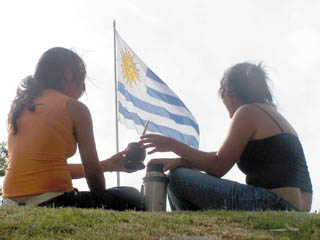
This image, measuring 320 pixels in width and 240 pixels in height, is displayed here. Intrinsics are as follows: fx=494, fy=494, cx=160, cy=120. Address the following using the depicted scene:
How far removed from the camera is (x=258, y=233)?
112 inches

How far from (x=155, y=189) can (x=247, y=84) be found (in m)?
1.17

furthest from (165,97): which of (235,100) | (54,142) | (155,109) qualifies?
(54,142)

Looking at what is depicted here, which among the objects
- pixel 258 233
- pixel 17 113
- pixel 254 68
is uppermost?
pixel 254 68

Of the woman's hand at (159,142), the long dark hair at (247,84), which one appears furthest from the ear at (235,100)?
the woman's hand at (159,142)

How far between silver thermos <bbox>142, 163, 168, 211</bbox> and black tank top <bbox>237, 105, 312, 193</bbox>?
669 mm

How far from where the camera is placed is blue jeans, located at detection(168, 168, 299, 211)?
3633 millimetres

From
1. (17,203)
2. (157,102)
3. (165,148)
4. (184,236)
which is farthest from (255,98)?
(157,102)

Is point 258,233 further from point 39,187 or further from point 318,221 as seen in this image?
point 39,187

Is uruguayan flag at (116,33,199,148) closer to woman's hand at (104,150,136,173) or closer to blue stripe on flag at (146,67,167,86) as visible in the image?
blue stripe on flag at (146,67,167,86)

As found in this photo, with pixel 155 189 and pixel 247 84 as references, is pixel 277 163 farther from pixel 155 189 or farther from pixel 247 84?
pixel 155 189

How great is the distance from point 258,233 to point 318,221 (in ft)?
1.65

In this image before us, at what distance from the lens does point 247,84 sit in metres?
4.14

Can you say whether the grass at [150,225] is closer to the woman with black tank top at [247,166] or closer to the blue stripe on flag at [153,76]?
the woman with black tank top at [247,166]

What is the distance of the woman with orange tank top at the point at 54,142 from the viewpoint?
12.0ft
